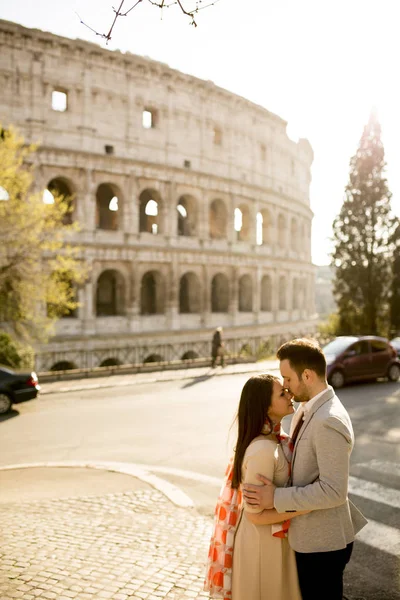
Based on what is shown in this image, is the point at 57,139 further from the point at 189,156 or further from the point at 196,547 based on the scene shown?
the point at 196,547

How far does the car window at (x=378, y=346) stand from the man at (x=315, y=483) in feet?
51.3

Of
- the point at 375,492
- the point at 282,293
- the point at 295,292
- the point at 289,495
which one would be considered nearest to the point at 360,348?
the point at 375,492

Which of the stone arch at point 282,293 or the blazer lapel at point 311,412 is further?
the stone arch at point 282,293

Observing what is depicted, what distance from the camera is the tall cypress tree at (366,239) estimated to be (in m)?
37.6

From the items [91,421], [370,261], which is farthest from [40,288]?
[370,261]

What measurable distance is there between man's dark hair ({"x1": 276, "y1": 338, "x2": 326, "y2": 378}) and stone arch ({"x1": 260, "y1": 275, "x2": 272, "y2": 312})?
1511 inches

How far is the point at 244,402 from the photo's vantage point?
121 inches

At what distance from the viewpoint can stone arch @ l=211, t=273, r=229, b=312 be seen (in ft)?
124

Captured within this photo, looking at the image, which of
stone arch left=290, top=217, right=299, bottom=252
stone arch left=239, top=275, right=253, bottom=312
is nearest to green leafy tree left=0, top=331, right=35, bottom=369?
stone arch left=239, top=275, right=253, bottom=312

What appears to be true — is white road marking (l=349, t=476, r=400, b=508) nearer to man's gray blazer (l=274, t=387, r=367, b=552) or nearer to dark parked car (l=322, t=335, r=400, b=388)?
man's gray blazer (l=274, t=387, r=367, b=552)

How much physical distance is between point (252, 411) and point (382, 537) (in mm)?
4007

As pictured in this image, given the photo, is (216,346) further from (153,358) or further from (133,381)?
(153,358)

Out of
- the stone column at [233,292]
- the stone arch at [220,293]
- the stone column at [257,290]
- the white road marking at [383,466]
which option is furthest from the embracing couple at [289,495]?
the stone column at [257,290]

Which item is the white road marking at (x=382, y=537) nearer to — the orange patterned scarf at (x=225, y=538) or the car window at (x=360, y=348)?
the orange patterned scarf at (x=225, y=538)
